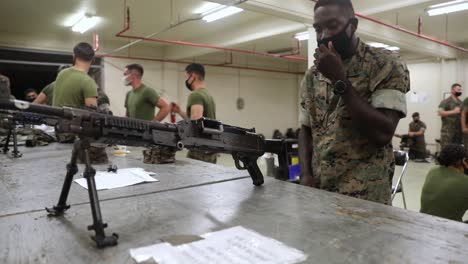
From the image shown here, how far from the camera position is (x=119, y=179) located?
159 cm

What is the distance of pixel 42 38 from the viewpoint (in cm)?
769

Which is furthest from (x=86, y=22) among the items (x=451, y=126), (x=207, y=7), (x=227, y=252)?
(x=451, y=126)

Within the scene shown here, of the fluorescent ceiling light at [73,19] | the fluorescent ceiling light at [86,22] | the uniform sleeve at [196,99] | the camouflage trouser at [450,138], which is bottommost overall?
the camouflage trouser at [450,138]

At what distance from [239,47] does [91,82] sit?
6679 mm

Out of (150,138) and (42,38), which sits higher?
(42,38)

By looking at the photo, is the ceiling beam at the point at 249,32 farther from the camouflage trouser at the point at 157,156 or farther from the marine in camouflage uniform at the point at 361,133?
the marine in camouflage uniform at the point at 361,133

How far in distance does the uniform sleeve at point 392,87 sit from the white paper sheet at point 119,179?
999 mm

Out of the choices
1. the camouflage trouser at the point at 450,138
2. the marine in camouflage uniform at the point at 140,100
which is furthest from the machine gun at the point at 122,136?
the camouflage trouser at the point at 450,138

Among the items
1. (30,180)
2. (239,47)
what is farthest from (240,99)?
(30,180)

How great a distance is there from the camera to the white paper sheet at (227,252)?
0.75 metres

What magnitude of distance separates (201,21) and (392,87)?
19.2 feet

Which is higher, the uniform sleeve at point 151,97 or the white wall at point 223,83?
the white wall at point 223,83

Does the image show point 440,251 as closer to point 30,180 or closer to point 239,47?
point 30,180

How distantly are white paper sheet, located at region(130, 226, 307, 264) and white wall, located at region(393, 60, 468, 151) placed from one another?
9.04 metres
